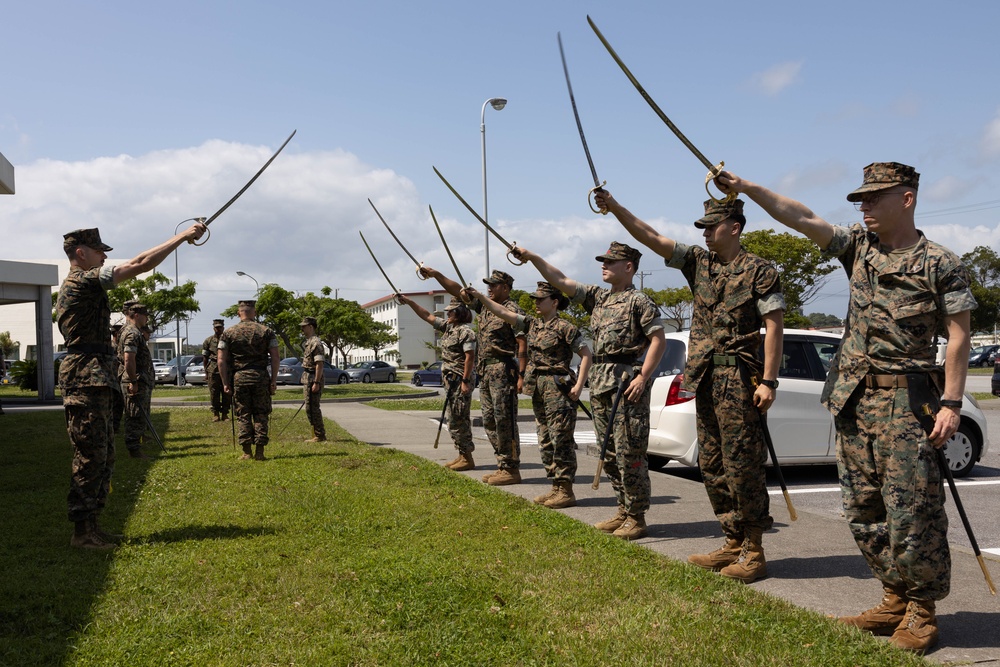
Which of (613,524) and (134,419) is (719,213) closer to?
(613,524)

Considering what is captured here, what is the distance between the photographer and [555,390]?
7965 millimetres

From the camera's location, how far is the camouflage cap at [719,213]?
17.3ft

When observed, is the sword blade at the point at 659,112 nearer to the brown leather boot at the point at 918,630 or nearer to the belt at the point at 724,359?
the belt at the point at 724,359

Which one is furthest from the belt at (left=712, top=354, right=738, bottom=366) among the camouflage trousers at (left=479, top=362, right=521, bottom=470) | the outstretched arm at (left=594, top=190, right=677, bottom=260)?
the camouflage trousers at (left=479, top=362, right=521, bottom=470)

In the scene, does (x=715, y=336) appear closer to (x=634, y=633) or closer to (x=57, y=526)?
(x=634, y=633)

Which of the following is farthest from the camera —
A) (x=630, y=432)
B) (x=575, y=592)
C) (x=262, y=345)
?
(x=262, y=345)

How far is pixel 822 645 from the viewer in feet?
13.1

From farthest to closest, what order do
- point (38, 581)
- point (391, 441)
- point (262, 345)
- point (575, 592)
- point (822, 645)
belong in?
1. point (391, 441)
2. point (262, 345)
3. point (38, 581)
4. point (575, 592)
5. point (822, 645)

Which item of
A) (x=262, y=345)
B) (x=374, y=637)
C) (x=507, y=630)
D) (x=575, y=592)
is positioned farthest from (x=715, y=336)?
(x=262, y=345)

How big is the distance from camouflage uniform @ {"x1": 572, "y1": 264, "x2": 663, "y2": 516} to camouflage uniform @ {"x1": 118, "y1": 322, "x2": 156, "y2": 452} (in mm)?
7364

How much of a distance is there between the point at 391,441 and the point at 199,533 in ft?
25.3

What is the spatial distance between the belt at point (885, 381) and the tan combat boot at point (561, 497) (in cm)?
401

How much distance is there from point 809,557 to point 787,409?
3792 mm

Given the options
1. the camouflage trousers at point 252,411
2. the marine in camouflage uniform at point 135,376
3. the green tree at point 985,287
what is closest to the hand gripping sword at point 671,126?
the camouflage trousers at point 252,411
